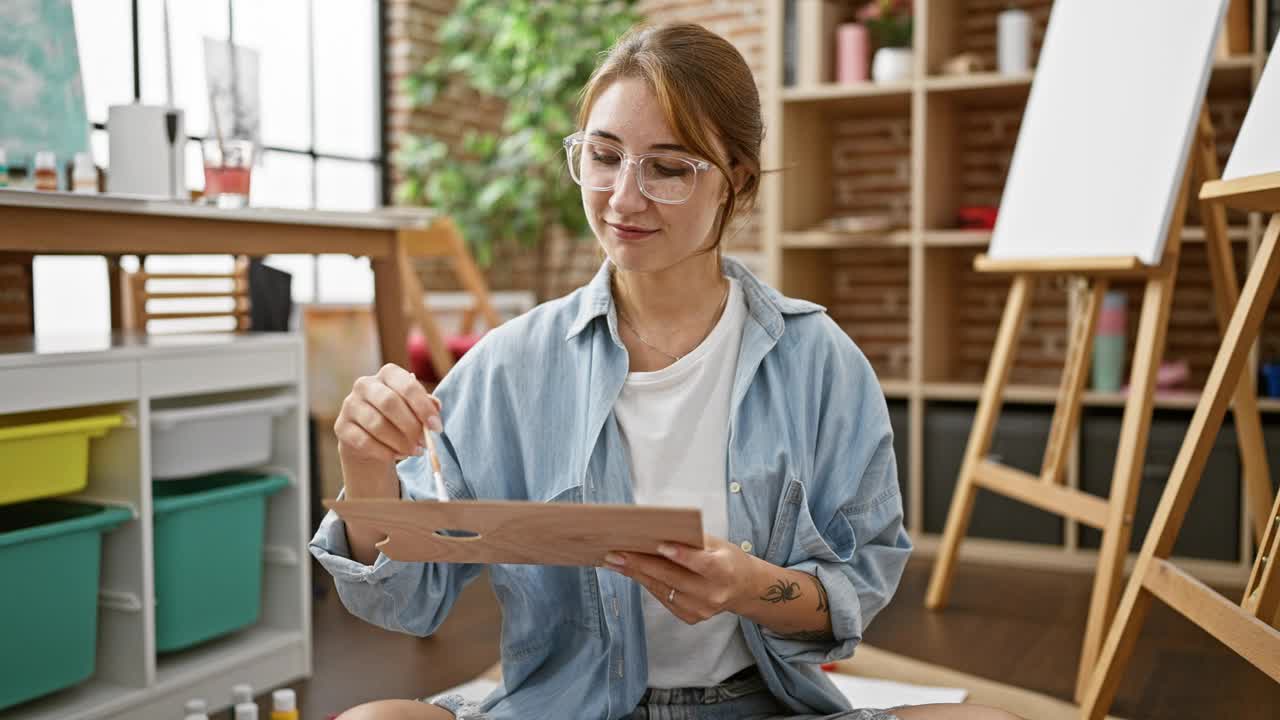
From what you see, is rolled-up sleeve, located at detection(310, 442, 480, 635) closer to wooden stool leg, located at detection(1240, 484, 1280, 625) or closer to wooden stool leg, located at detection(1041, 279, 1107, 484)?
wooden stool leg, located at detection(1240, 484, 1280, 625)

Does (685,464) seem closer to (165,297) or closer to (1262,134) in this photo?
(1262,134)

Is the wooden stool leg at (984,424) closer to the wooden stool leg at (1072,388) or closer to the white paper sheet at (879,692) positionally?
the wooden stool leg at (1072,388)

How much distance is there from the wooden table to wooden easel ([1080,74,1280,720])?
1651 mm

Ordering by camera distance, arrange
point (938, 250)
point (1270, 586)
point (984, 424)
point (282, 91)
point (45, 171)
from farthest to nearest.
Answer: point (282, 91) → point (938, 250) → point (984, 424) → point (45, 171) → point (1270, 586)

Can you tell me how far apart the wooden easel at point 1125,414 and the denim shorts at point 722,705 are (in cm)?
134

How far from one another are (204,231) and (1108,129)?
1.97 metres

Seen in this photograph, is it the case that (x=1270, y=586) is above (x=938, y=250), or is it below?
below

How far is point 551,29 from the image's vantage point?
203 inches

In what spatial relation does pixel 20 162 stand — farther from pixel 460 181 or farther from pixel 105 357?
pixel 460 181

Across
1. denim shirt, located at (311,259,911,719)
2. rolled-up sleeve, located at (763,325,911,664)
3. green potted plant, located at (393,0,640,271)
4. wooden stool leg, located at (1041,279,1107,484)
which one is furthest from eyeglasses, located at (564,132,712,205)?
green potted plant, located at (393,0,640,271)

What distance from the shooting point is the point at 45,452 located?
2119 millimetres

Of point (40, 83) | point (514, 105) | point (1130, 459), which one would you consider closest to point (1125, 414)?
point (1130, 459)

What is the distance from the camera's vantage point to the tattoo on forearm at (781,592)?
1309 mm

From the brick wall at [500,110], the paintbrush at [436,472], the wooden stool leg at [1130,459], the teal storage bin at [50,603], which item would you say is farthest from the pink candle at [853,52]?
the paintbrush at [436,472]
